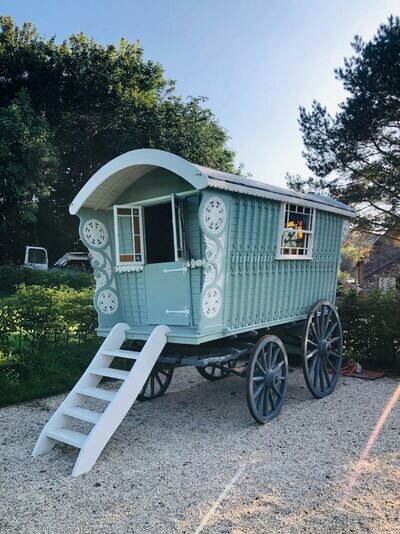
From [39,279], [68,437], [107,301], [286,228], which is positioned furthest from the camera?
[39,279]

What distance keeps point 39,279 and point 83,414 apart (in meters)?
10.4

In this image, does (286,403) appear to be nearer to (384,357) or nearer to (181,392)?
(181,392)

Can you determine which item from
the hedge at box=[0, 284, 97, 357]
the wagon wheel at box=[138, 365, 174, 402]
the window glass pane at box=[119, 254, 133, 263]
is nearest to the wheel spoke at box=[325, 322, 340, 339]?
the wagon wheel at box=[138, 365, 174, 402]

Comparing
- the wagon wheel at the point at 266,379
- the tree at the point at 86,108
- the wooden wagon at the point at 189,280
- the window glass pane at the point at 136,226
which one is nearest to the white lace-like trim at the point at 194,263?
the wooden wagon at the point at 189,280

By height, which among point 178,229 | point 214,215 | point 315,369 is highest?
point 214,215

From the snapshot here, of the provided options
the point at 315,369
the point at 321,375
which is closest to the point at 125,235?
the point at 315,369

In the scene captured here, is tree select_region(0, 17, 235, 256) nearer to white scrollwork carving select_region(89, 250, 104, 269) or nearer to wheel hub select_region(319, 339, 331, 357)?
white scrollwork carving select_region(89, 250, 104, 269)

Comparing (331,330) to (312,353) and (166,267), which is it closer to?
(312,353)

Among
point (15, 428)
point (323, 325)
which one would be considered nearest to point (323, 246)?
point (323, 325)

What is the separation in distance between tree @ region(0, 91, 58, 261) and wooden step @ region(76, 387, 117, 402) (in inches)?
583

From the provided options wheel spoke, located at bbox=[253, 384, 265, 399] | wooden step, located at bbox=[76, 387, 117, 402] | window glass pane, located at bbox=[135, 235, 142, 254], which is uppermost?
window glass pane, located at bbox=[135, 235, 142, 254]

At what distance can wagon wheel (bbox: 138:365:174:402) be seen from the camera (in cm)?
543

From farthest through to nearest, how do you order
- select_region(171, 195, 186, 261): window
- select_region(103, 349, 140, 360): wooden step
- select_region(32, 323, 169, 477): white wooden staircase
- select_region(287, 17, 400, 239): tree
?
select_region(287, 17, 400, 239): tree → select_region(171, 195, 186, 261): window → select_region(103, 349, 140, 360): wooden step → select_region(32, 323, 169, 477): white wooden staircase

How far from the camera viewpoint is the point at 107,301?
16.3 ft
